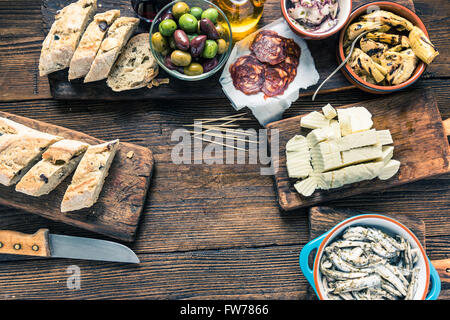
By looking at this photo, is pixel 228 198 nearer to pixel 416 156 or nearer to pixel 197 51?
pixel 197 51

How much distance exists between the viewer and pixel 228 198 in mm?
1747

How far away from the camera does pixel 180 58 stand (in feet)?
4.84

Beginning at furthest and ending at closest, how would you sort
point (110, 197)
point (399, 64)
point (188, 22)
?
point (110, 197)
point (399, 64)
point (188, 22)

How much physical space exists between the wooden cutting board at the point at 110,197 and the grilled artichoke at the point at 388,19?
1.20 m

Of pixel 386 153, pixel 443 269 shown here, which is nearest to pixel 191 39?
pixel 386 153

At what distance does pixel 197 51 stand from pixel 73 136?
0.73 metres

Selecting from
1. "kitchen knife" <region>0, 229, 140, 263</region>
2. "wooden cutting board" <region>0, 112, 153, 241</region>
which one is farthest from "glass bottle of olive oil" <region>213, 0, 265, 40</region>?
"kitchen knife" <region>0, 229, 140, 263</region>

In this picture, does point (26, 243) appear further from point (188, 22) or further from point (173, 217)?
point (188, 22)

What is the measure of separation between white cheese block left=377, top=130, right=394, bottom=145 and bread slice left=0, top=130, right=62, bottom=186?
149 cm

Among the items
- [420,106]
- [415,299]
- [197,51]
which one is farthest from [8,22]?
[415,299]

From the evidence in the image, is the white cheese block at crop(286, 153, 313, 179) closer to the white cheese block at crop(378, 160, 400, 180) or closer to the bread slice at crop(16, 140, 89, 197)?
the white cheese block at crop(378, 160, 400, 180)

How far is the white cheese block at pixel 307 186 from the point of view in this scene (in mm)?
1610

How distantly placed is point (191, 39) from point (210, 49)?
0.09 meters

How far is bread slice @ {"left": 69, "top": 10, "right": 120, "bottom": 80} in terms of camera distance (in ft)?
5.05
